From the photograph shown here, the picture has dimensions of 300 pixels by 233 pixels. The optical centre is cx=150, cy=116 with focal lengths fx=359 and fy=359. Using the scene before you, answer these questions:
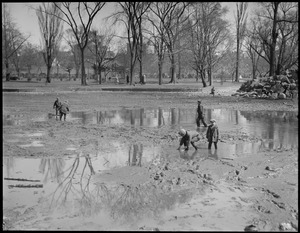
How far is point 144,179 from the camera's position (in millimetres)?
8477

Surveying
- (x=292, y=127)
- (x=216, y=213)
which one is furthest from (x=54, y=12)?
(x=216, y=213)

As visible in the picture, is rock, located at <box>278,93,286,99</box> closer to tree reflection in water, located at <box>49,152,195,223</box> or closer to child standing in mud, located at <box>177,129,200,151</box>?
child standing in mud, located at <box>177,129,200,151</box>

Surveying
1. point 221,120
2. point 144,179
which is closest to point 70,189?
point 144,179

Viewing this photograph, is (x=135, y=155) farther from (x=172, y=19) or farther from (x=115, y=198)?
(x=172, y=19)

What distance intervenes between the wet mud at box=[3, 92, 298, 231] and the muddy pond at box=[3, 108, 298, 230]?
2 centimetres

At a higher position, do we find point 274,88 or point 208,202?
point 274,88

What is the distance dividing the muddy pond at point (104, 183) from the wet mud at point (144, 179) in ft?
0.07

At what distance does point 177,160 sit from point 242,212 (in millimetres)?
3783

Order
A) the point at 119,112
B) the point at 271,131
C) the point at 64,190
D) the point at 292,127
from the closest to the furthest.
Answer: the point at 64,190
the point at 271,131
the point at 292,127
the point at 119,112

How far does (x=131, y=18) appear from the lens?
42.4m

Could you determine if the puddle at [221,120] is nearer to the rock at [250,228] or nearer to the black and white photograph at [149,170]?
the black and white photograph at [149,170]

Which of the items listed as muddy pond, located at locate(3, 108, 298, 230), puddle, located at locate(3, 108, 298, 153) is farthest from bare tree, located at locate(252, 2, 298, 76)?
muddy pond, located at locate(3, 108, 298, 230)

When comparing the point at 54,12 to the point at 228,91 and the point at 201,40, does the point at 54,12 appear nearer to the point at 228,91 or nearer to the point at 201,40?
the point at 201,40

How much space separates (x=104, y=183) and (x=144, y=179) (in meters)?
0.96
